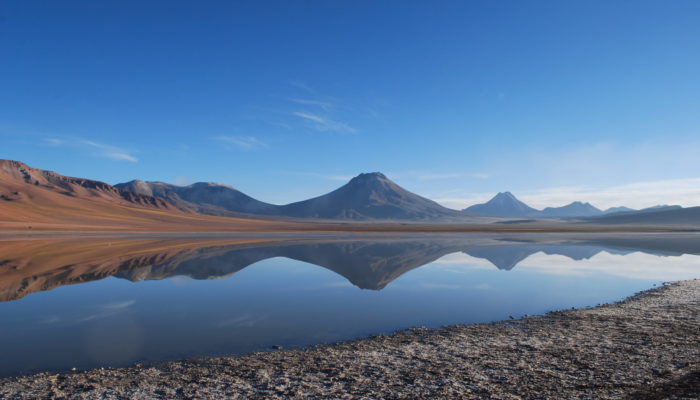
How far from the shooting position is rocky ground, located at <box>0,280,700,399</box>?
644 centimetres

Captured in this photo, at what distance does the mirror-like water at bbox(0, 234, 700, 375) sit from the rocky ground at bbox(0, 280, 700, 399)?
1.15 metres

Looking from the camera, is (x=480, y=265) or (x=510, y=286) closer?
(x=510, y=286)

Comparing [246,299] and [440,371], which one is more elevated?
[440,371]

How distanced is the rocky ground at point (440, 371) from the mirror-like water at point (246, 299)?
1151 mm

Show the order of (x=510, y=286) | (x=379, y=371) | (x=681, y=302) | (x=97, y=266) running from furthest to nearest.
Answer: (x=97, y=266), (x=510, y=286), (x=681, y=302), (x=379, y=371)

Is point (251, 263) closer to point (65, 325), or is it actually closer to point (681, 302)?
point (65, 325)

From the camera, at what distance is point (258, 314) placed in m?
12.6

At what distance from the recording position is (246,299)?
1506cm

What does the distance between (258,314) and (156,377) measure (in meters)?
5.47

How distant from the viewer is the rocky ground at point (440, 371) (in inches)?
253

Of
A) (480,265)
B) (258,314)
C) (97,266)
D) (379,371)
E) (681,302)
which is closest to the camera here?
(379,371)

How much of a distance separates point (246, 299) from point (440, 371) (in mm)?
9514

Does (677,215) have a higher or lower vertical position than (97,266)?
higher

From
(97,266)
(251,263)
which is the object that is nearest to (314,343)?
(251,263)
